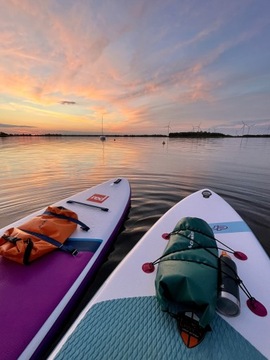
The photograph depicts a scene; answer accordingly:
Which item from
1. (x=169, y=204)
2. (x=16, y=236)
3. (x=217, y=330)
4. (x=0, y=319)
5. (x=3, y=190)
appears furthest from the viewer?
(x=3, y=190)

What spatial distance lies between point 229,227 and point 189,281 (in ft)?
7.58

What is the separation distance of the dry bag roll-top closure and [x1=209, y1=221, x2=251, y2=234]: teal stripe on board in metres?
2.38

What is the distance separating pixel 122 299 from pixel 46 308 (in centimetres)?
91

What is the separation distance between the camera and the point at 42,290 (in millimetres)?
2211

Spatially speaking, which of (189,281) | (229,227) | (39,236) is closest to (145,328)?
(189,281)

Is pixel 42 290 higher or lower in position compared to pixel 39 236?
lower

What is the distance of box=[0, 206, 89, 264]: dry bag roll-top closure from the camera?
2432mm

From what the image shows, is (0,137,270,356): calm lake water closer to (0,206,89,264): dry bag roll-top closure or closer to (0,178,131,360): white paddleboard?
(0,178,131,360): white paddleboard

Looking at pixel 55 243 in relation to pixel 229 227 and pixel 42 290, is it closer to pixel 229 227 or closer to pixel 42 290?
pixel 42 290

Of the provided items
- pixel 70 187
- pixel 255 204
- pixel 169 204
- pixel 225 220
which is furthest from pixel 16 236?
pixel 255 204

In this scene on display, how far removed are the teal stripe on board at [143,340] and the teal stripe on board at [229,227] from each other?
182cm

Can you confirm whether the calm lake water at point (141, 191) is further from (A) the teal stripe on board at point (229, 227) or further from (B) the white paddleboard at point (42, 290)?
(A) the teal stripe on board at point (229, 227)

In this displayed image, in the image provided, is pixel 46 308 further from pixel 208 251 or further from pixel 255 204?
pixel 255 204

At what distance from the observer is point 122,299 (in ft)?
6.32
